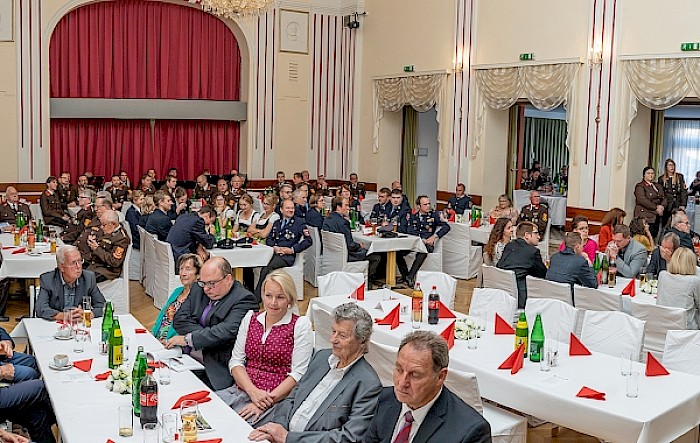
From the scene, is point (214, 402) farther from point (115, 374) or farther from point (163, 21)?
point (163, 21)

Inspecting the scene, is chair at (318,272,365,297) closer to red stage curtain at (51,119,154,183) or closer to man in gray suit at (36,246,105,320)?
man in gray suit at (36,246,105,320)

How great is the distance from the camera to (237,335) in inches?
195

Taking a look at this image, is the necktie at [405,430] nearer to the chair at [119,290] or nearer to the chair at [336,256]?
the chair at [119,290]

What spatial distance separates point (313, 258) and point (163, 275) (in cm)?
220

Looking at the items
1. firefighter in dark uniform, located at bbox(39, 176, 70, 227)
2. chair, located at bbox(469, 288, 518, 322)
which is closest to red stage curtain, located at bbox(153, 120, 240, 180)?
firefighter in dark uniform, located at bbox(39, 176, 70, 227)

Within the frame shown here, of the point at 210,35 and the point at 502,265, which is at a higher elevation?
the point at 210,35

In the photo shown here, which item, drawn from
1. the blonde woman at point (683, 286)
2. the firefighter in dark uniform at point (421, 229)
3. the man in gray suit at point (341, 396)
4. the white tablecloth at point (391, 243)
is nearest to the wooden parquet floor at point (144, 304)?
the firefighter in dark uniform at point (421, 229)

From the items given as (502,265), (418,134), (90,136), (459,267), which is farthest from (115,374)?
(418,134)

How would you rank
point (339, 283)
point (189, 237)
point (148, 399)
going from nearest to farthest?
point (148, 399) → point (339, 283) → point (189, 237)

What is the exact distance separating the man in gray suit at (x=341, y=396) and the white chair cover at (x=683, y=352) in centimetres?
207

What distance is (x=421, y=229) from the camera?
10438 mm

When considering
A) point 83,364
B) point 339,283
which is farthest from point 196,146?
point 83,364

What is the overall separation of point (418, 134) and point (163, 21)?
5.19 m

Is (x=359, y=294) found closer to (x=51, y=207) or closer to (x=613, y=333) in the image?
(x=613, y=333)
